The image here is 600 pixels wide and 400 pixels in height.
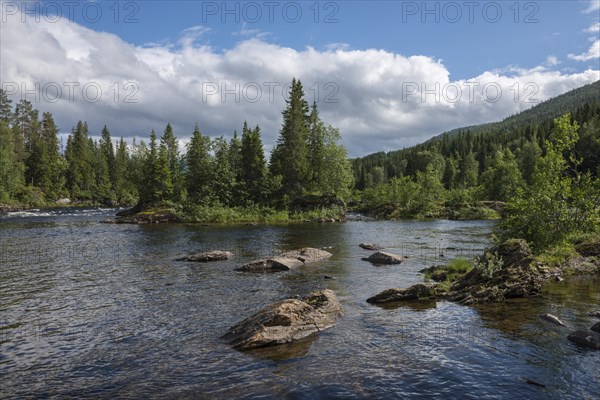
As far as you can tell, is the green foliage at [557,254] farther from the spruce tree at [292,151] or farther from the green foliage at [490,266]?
the spruce tree at [292,151]

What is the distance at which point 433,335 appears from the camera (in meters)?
14.7

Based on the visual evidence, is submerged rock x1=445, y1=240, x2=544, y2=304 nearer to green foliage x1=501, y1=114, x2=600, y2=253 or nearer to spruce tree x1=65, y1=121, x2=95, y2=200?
green foliage x1=501, y1=114, x2=600, y2=253

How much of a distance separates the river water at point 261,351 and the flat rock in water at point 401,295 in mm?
688

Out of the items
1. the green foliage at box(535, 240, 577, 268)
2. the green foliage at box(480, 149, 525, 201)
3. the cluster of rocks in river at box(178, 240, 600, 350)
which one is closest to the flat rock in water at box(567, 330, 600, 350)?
the cluster of rocks in river at box(178, 240, 600, 350)

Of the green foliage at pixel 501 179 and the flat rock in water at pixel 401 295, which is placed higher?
the green foliage at pixel 501 179

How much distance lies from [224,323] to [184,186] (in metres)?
71.7

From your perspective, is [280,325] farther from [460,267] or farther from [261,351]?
[460,267]

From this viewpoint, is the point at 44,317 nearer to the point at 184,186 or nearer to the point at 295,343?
the point at 295,343

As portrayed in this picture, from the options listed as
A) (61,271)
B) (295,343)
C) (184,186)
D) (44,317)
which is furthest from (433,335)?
(184,186)

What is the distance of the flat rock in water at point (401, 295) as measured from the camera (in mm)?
19266

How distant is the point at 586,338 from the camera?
44.1ft

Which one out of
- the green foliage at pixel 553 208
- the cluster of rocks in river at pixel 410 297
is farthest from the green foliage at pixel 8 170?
the green foliage at pixel 553 208

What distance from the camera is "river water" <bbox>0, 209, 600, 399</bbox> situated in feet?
36.0

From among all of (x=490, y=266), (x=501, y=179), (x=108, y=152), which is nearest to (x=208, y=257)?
(x=490, y=266)
